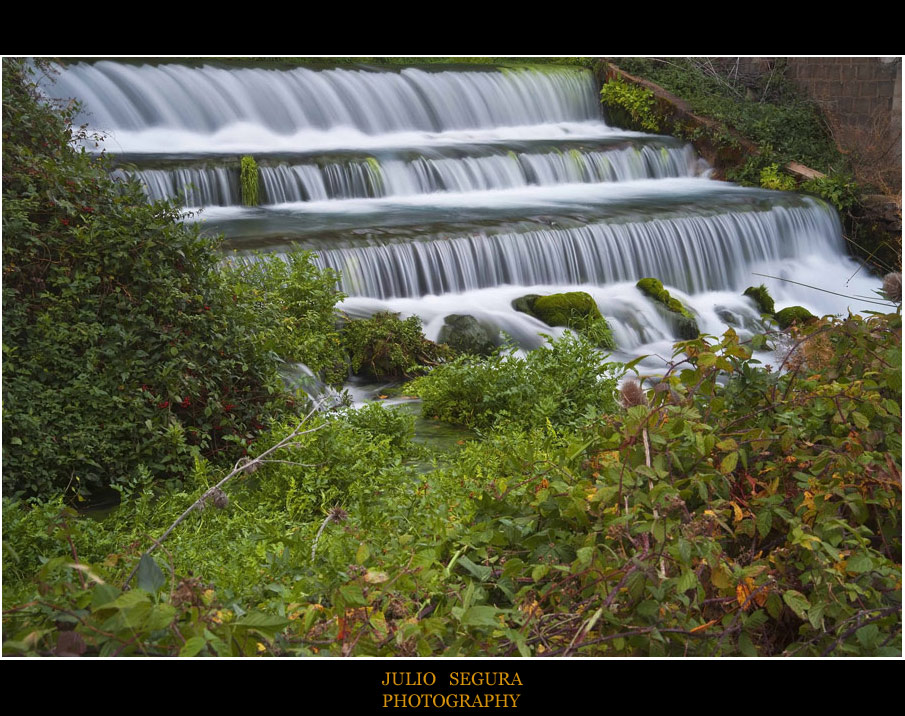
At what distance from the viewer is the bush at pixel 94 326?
11.3ft

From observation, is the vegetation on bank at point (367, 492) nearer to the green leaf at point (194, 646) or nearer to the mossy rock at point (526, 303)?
the green leaf at point (194, 646)

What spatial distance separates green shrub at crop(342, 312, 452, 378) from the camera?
6.29m

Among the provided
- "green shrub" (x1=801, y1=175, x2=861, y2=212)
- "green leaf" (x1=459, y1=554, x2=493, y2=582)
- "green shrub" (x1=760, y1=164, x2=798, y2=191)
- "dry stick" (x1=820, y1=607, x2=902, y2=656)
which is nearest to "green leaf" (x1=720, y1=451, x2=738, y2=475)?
"dry stick" (x1=820, y1=607, x2=902, y2=656)

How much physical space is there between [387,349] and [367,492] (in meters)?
2.67

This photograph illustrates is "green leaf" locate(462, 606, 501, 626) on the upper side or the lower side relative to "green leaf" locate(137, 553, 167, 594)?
lower

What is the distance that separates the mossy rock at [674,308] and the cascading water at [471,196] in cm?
8

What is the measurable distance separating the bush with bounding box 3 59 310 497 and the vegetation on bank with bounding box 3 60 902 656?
1 centimetres

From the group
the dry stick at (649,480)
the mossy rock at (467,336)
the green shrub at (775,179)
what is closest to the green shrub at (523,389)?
the mossy rock at (467,336)

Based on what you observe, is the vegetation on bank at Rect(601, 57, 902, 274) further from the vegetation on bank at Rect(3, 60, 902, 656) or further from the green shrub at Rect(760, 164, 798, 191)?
the vegetation on bank at Rect(3, 60, 902, 656)

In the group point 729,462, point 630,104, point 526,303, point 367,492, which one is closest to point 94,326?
point 367,492

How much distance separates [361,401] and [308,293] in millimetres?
863

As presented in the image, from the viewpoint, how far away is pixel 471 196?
8.77 metres

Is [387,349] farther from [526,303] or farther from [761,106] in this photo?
[761,106]
